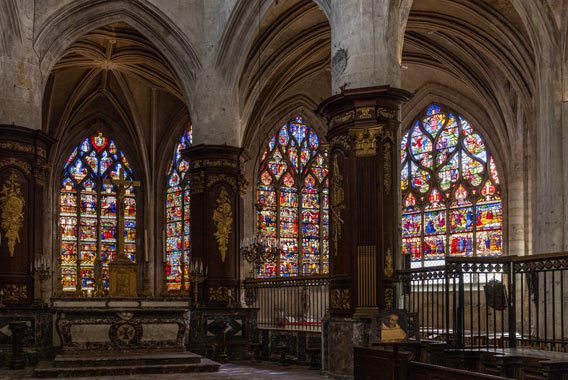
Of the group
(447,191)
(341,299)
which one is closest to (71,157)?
(447,191)

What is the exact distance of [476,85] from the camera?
24344mm

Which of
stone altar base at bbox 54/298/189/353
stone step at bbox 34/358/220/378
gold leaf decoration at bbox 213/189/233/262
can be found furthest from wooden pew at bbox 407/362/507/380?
gold leaf decoration at bbox 213/189/233/262

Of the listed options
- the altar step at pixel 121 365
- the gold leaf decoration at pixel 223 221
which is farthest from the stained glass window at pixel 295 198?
the altar step at pixel 121 365

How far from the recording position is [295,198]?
94.4ft

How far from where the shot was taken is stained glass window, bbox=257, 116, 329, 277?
28.1 m

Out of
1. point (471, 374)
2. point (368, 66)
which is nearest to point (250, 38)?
point (368, 66)

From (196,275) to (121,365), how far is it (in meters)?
4.39

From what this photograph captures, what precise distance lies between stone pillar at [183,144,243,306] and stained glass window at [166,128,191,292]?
8.74 meters

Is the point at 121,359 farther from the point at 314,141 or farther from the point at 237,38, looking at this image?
the point at 314,141

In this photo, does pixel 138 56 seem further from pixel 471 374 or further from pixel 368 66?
pixel 471 374

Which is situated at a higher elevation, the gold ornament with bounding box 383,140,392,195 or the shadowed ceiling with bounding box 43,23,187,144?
the shadowed ceiling with bounding box 43,23,187,144

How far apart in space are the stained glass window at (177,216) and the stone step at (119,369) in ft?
43.6

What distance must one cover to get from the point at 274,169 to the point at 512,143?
8321 millimetres

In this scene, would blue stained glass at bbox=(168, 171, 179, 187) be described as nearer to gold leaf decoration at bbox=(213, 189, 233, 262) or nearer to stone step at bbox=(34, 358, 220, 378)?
gold leaf decoration at bbox=(213, 189, 233, 262)
